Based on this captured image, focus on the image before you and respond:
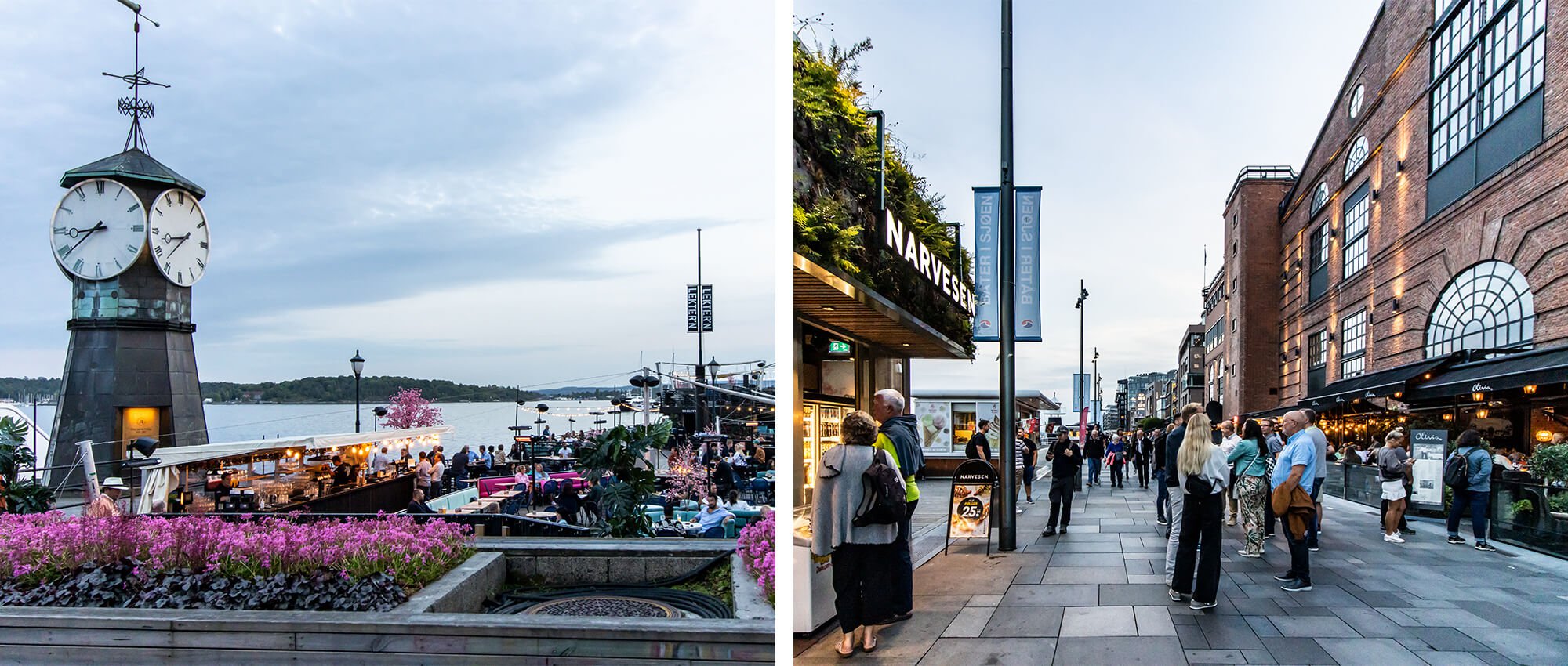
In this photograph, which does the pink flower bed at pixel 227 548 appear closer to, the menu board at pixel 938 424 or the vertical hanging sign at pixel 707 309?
the menu board at pixel 938 424

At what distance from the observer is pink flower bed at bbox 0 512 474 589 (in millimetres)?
5512

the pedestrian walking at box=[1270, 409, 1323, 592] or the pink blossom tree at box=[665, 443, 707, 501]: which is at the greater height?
the pedestrian walking at box=[1270, 409, 1323, 592]

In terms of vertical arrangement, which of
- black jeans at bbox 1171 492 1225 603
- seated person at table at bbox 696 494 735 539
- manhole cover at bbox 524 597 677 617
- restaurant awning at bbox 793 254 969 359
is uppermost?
restaurant awning at bbox 793 254 969 359

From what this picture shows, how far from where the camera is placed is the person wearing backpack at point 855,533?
381 centimetres

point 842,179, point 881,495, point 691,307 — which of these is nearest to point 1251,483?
point 881,495

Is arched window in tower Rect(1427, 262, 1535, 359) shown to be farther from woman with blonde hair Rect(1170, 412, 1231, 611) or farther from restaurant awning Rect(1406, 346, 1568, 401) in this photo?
woman with blonde hair Rect(1170, 412, 1231, 611)

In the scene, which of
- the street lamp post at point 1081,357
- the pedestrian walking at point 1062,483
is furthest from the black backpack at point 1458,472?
the street lamp post at point 1081,357

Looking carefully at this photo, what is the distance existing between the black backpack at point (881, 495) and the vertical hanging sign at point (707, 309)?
86.4 feet

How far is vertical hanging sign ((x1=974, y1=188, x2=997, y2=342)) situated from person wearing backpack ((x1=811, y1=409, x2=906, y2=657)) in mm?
3252

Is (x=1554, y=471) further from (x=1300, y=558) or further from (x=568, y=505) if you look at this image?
(x=568, y=505)

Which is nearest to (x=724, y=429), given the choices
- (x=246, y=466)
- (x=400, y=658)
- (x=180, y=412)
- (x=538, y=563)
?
(x=246, y=466)

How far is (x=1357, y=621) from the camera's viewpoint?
3973mm

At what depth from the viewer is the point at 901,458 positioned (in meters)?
4.07

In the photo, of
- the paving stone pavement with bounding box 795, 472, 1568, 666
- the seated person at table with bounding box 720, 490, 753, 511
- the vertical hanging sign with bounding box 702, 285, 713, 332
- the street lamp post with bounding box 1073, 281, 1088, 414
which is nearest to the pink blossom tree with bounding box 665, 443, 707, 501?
the seated person at table with bounding box 720, 490, 753, 511
